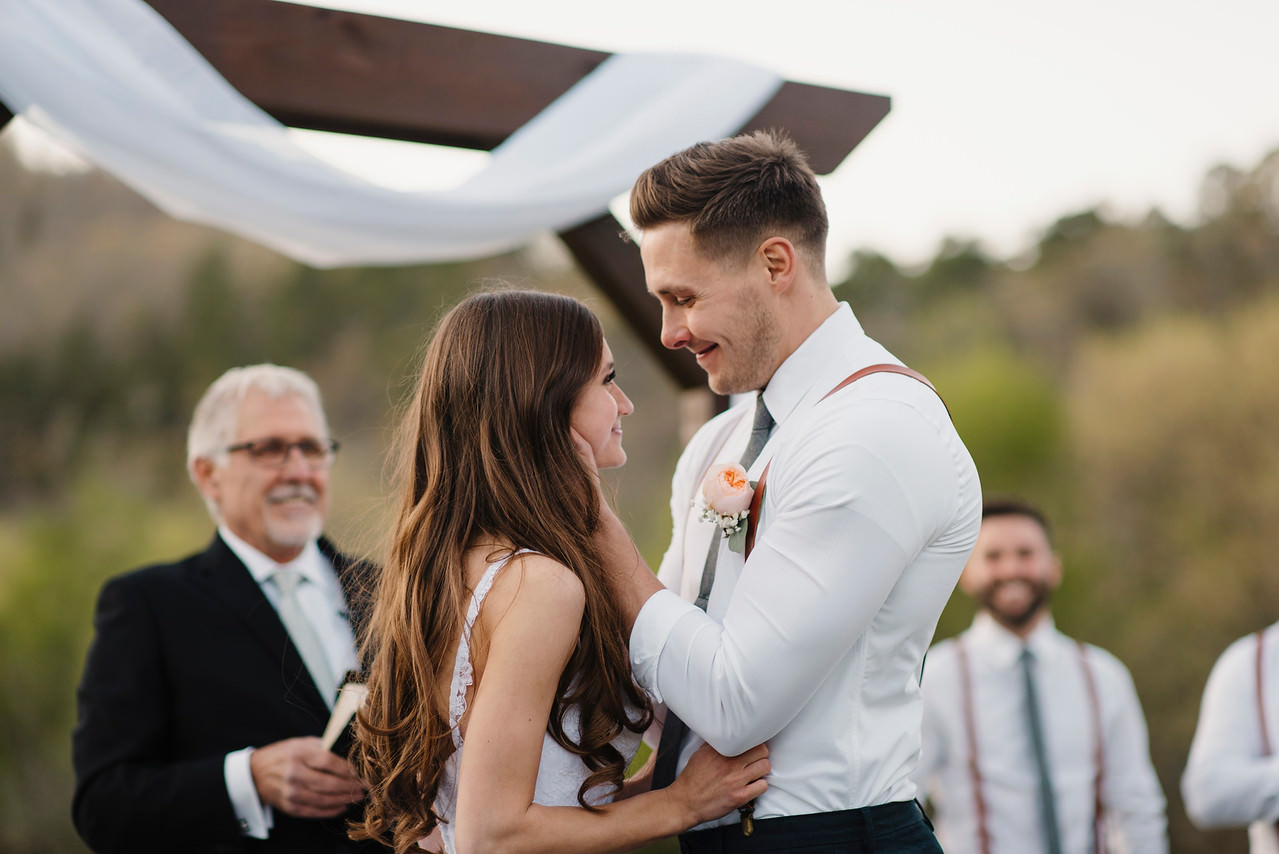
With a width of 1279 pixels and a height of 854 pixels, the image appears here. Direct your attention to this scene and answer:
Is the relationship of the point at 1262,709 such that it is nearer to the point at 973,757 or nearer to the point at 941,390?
the point at 973,757

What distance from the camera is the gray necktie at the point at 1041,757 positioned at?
13.0 feet

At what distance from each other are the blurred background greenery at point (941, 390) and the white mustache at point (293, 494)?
394 inches

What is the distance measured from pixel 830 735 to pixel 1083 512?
583 inches

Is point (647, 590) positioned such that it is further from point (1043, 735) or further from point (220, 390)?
point (1043, 735)

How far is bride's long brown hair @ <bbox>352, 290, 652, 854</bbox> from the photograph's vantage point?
204 cm

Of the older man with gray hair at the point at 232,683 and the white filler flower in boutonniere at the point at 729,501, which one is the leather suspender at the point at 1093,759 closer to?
the older man with gray hair at the point at 232,683

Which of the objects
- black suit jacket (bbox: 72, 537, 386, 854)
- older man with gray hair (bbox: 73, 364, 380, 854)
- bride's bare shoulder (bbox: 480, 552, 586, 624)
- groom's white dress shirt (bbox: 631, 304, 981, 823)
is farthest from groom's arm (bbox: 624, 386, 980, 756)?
black suit jacket (bbox: 72, 537, 386, 854)

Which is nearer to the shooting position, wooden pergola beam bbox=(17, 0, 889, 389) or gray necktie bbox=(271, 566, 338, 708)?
wooden pergola beam bbox=(17, 0, 889, 389)

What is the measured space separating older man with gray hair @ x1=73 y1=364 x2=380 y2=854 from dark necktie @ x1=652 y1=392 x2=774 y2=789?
0.85 metres

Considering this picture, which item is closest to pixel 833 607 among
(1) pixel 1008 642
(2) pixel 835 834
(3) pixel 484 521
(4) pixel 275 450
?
(2) pixel 835 834

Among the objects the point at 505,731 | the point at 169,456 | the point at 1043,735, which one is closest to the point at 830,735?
the point at 505,731

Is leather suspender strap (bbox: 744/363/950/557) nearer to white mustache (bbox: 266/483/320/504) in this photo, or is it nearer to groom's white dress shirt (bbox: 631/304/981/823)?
groom's white dress shirt (bbox: 631/304/981/823)

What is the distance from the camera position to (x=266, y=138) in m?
2.77

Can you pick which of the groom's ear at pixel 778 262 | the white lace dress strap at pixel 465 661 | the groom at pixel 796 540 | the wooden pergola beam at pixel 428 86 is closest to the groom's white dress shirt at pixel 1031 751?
the wooden pergola beam at pixel 428 86
